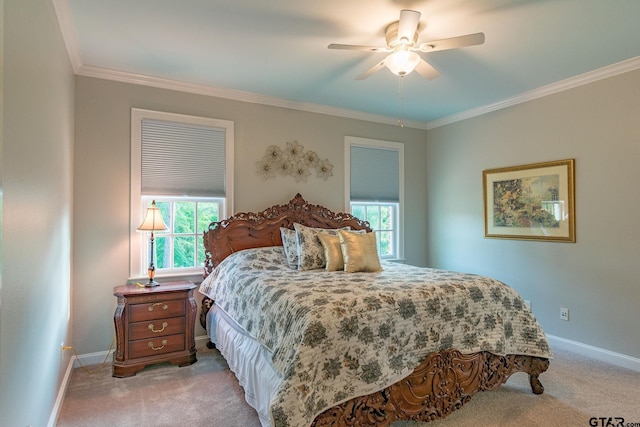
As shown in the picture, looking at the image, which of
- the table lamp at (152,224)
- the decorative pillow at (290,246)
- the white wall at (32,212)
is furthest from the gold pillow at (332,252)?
the white wall at (32,212)

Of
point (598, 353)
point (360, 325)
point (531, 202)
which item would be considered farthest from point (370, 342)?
point (531, 202)

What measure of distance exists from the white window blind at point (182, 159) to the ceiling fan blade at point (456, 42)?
7.47ft

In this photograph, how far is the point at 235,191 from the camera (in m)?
3.79

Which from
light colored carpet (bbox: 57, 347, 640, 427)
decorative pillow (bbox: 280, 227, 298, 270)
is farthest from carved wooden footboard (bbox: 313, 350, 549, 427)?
decorative pillow (bbox: 280, 227, 298, 270)

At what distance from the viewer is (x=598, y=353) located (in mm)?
3248

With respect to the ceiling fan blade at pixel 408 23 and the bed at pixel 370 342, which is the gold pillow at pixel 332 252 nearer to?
the bed at pixel 370 342

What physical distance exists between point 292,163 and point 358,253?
1.51 metres

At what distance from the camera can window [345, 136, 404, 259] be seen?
14.9ft

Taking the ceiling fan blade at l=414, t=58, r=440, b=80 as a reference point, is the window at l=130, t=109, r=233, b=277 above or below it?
below

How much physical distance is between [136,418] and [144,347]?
76cm

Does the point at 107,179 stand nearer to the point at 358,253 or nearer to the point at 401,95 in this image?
the point at 358,253

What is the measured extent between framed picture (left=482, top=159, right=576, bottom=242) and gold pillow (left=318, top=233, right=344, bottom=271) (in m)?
2.10

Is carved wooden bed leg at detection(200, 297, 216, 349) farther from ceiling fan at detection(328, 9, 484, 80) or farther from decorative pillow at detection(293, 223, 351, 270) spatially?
ceiling fan at detection(328, 9, 484, 80)

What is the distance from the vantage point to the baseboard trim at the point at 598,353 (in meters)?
3.04
